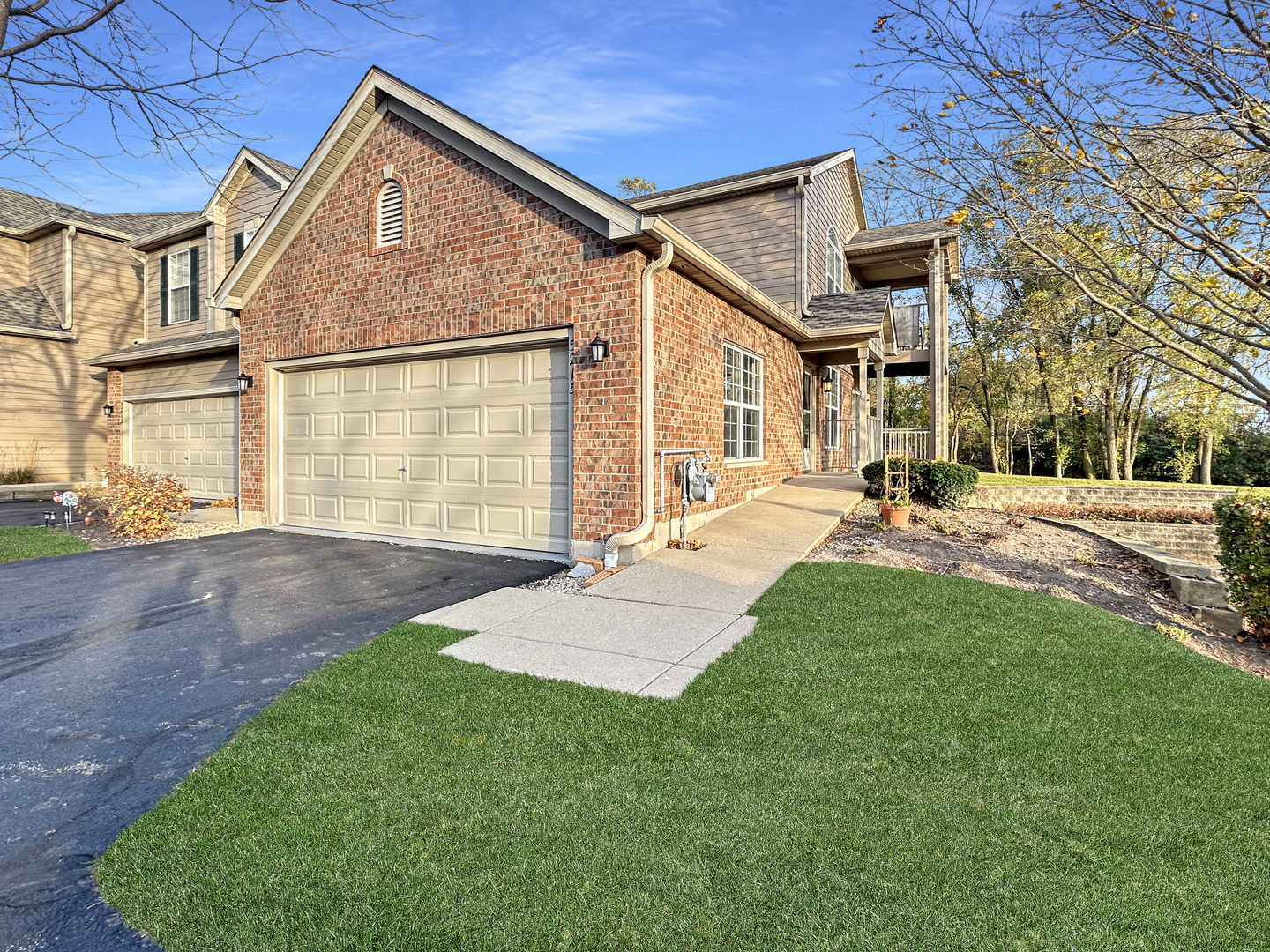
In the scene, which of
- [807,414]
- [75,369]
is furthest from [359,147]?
[75,369]

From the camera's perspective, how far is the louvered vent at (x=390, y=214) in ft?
31.0

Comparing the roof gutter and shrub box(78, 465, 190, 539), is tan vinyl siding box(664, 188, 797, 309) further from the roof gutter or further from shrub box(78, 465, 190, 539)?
shrub box(78, 465, 190, 539)

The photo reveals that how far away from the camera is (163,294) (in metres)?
16.5

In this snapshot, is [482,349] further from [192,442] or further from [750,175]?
[192,442]

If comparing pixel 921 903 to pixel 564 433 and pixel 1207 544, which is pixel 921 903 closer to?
pixel 564 433

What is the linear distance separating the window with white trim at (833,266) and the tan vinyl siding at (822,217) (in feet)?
0.58

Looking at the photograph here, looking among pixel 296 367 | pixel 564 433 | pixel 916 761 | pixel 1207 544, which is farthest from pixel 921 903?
pixel 1207 544

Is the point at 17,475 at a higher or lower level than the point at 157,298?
lower

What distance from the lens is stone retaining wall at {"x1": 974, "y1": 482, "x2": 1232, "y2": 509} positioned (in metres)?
13.4

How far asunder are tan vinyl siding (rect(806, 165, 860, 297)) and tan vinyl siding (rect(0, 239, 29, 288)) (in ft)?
68.4

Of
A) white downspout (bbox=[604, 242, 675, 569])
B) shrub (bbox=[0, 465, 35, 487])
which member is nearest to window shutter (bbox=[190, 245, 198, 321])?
shrub (bbox=[0, 465, 35, 487])

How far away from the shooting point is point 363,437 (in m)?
10.0

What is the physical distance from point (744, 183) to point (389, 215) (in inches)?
287

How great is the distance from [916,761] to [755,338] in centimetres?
872
